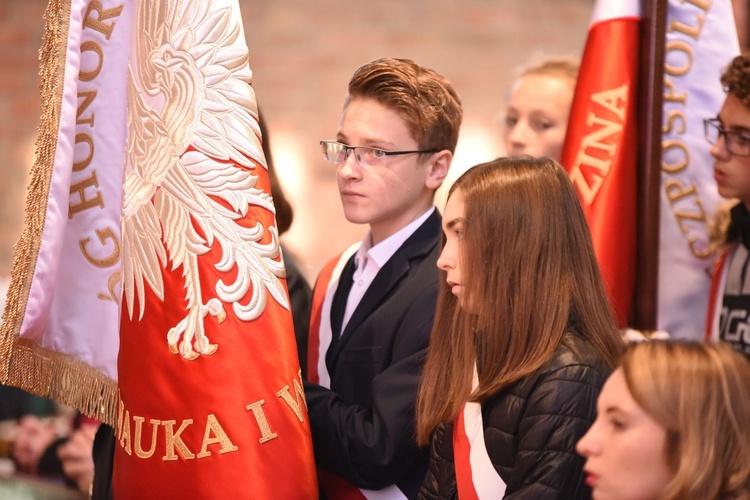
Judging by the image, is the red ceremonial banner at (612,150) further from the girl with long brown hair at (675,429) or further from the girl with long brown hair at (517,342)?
the girl with long brown hair at (675,429)

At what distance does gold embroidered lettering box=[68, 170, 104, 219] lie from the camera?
200 cm

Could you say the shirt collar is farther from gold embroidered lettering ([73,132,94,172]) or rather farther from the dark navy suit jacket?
gold embroidered lettering ([73,132,94,172])

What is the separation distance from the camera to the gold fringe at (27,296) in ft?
6.24

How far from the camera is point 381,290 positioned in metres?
2.03

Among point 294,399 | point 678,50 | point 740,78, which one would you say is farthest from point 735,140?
point 294,399

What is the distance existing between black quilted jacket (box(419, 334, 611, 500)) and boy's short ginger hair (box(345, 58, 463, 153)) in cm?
70

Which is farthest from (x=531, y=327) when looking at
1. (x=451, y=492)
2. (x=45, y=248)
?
(x=45, y=248)

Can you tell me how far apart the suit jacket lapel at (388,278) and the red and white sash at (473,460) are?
40 cm

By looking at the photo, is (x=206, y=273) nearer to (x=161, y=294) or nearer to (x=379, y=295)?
(x=161, y=294)

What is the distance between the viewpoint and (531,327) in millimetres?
1609

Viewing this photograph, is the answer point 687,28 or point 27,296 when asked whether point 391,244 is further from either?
point 687,28

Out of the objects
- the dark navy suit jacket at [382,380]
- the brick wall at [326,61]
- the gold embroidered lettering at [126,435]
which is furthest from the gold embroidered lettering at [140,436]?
the brick wall at [326,61]

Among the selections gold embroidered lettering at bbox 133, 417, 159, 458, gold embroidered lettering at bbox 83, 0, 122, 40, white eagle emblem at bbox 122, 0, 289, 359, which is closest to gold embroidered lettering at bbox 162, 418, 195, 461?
gold embroidered lettering at bbox 133, 417, 159, 458

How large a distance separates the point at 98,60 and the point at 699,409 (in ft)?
4.57
